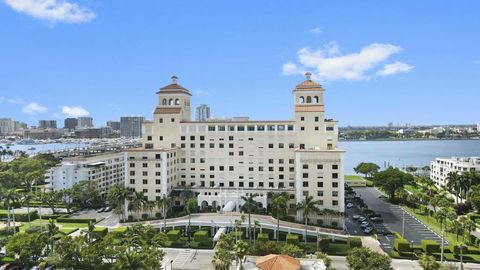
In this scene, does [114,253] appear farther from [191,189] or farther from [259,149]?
[259,149]

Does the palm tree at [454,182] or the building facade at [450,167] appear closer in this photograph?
the palm tree at [454,182]

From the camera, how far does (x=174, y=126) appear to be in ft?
232

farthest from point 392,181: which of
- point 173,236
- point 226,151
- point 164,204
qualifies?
point 173,236

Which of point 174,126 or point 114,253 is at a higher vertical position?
point 174,126

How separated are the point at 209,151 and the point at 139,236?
31424mm

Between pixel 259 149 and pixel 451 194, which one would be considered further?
pixel 451 194

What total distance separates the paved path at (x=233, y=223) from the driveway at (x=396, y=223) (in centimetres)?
831

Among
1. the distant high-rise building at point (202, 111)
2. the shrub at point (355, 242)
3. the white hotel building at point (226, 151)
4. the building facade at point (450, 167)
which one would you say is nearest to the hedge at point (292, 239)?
the shrub at point (355, 242)

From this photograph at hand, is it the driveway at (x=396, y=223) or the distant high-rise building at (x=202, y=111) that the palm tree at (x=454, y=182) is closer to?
the driveway at (x=396, y=223)

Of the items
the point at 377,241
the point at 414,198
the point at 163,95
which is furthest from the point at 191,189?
the point at 414,198

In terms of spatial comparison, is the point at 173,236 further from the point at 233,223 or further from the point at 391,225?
the point at 391,225

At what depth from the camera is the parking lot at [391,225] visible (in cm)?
5397

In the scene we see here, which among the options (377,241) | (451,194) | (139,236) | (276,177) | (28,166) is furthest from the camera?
(28,166)

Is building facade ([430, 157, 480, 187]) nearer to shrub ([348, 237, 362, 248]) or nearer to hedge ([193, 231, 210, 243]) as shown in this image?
shrub ([348, 237, 362, 248])
